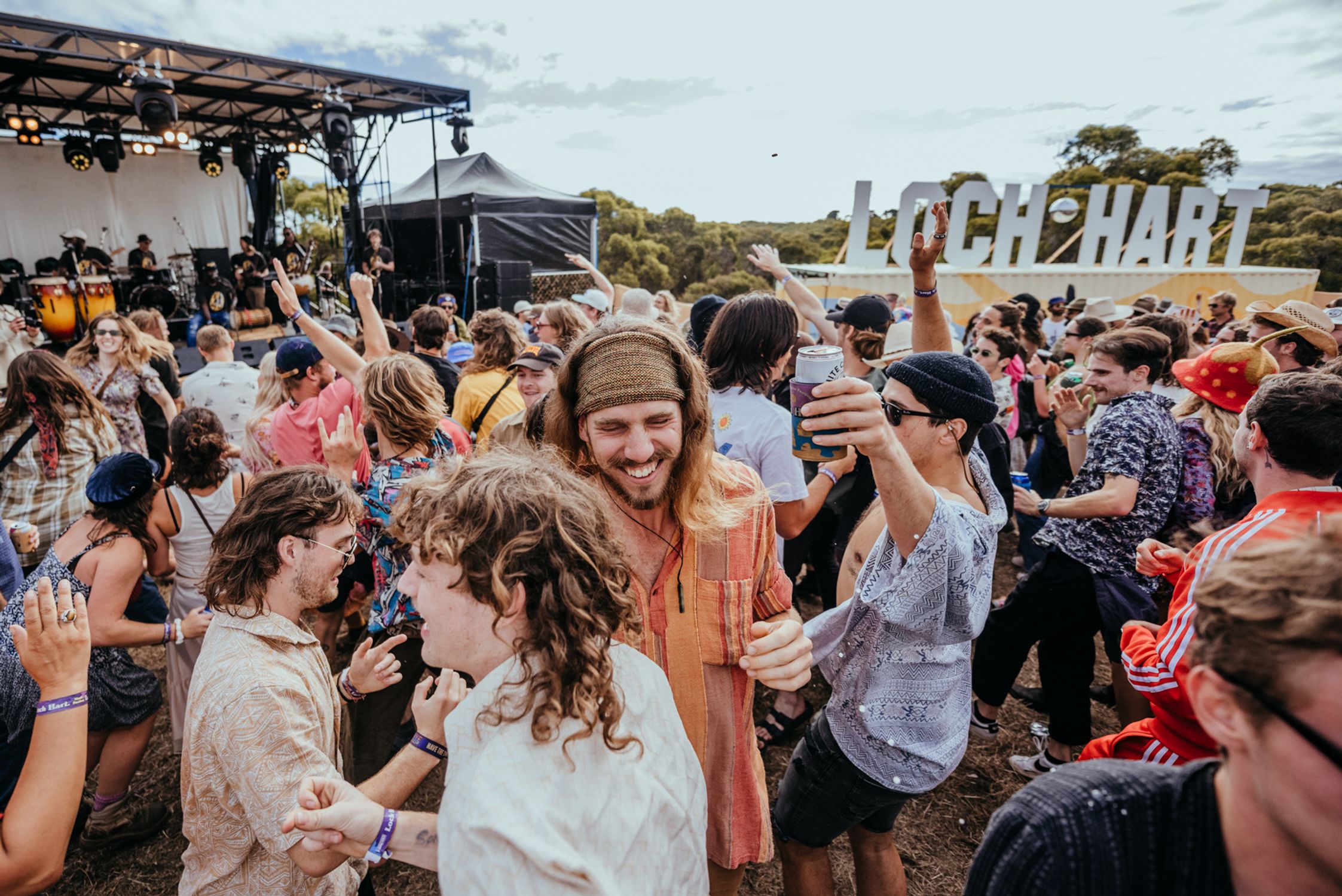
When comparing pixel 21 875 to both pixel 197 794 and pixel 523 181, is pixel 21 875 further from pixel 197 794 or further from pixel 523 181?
pixel 523 181

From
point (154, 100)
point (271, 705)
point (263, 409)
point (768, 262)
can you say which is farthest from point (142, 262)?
point (271, 705)

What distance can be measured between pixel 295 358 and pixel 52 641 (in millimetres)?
2536

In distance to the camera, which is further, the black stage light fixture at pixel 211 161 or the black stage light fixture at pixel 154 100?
the black stage light fixture at pixel 211 161

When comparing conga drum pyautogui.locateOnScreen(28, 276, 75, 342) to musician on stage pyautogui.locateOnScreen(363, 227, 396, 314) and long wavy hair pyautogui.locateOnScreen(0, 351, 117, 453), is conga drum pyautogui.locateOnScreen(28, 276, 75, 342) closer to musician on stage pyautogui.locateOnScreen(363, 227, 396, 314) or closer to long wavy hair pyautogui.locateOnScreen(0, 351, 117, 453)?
musician on stage pyautogui.locateOnScreen(363, 227, 396, 314)

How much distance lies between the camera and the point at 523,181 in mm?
15555

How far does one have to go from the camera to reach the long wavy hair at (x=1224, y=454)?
2777mm

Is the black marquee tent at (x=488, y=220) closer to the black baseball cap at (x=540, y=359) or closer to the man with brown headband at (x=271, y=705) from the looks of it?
the black baseball cap at (x=540, y=359)

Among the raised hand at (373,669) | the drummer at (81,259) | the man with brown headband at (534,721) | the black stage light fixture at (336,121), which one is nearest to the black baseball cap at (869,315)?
the man with brown headband at (534,721)

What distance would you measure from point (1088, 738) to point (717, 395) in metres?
2.43

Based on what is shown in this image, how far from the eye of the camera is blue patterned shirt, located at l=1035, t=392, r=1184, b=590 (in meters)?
2.70

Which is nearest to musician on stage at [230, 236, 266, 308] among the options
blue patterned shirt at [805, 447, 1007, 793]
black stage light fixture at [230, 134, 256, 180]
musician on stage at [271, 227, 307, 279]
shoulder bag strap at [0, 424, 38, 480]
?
musician on stage at [271, 227, 307, 279]

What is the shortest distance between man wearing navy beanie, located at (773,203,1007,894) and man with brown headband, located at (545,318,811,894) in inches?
9.2

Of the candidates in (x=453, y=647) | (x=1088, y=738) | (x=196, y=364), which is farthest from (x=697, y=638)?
(x=196, y=364)

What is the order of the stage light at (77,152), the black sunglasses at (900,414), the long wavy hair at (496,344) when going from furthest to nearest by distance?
the stage light at (77,152) < the long wavy hair at (496,344) < the black sunglasses at (900,414)
